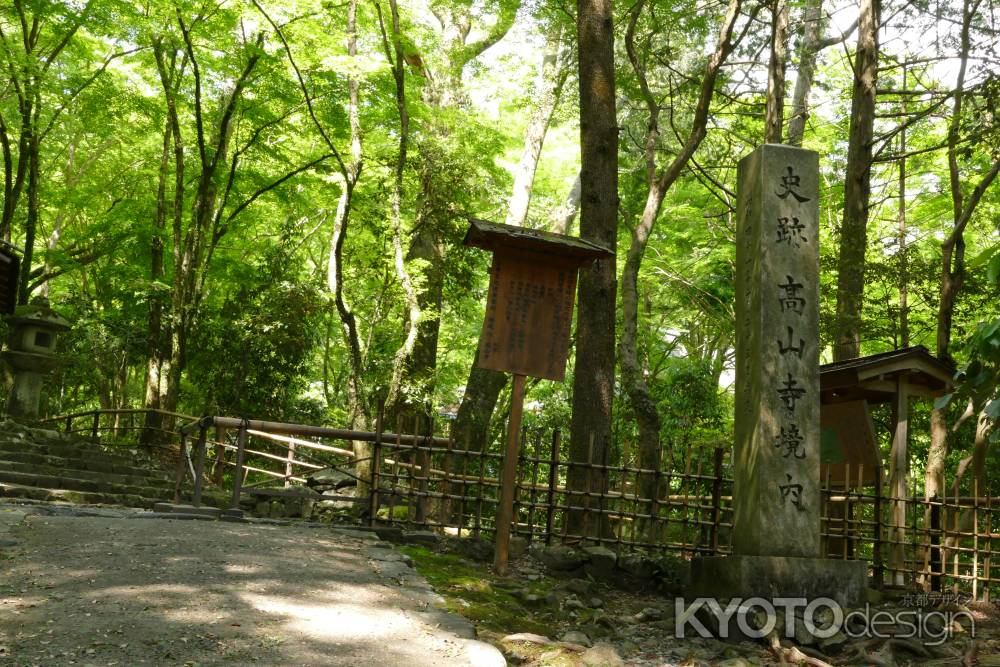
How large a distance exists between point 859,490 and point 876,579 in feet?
3.44

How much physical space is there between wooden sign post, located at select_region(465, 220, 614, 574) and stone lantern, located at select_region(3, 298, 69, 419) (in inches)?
431

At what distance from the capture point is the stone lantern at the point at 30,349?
48.5ft

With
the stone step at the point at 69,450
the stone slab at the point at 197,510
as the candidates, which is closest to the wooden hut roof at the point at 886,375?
the stone slab at the point at 197,510

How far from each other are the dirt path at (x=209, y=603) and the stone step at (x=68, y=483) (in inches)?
184

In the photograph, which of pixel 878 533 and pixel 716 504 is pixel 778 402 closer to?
pixel 716 504

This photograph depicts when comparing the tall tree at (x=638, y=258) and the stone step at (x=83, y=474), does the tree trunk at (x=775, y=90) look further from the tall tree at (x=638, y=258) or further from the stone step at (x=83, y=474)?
the stone step at (x=83, y=474)

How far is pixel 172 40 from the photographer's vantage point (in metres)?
14.4

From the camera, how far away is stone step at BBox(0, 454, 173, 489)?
38.6ft

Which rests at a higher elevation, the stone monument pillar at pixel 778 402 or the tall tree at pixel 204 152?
the tall tree at pixel 204 152

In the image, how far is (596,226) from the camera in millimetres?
9625

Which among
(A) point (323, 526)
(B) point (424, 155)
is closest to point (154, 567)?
(A) point (323, 526)

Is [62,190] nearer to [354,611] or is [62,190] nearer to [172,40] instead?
[172,40]

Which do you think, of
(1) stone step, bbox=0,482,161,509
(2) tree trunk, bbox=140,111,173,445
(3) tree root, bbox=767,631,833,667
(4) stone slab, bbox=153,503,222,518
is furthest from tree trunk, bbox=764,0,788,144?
(2) tree trunk, bbox=140,111,173,445

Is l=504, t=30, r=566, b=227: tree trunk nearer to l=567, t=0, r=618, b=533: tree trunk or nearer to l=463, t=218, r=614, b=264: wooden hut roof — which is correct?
l=567, t=0, r=618, b=533: tree trunk
